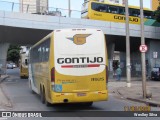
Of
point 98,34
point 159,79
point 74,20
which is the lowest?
point 159,79

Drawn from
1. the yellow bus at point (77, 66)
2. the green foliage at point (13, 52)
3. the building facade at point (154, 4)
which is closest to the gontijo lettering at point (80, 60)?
the yellow bus at point (77, 66)

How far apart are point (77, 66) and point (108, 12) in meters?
35.1

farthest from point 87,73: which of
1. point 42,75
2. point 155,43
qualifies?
point 155,43

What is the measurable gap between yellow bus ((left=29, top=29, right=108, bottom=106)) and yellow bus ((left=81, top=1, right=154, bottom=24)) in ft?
104

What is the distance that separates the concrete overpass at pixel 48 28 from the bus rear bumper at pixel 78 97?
83.9 ft

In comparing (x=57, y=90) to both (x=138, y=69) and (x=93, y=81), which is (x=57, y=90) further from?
(x=138, y=69)

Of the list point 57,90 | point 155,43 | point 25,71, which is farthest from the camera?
point 155,43

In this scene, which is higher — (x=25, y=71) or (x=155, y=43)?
(x=155, y=43)

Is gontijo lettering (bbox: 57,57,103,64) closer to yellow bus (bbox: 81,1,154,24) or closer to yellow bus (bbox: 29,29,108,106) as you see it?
yellow bus (bbox: 29,29,108,106)

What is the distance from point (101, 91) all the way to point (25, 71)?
33.4 m

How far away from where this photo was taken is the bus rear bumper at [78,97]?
49.8 ft

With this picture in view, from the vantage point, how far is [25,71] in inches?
1897

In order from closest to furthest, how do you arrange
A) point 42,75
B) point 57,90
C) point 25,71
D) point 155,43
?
point 57,90 → point 42,75 → point 25,71 → point 155,43

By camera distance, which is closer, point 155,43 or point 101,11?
point 101,11
